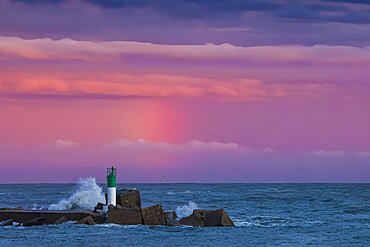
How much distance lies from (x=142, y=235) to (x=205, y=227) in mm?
4319

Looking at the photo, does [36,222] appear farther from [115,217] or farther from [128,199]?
[128,199]

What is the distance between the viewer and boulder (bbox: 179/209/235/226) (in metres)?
38.8

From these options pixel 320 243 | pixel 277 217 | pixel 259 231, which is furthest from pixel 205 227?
pixel 277 217

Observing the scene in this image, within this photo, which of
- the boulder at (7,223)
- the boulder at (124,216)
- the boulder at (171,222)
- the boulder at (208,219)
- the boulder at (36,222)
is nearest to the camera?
the boulder at (124,216)

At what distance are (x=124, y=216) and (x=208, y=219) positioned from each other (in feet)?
12.5

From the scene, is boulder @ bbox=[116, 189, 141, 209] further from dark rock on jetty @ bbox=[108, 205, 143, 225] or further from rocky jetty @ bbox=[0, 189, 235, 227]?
dark rock on jetty @ bbox=[108, 205, 143, 225]

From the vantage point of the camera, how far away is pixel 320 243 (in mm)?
34906

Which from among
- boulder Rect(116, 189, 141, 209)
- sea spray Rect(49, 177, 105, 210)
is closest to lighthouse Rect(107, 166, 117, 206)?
boulder Rect(116, 189, 141, 209)

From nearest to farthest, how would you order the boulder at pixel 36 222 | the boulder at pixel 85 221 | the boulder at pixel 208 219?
the boulder at pixel 85 221 → the boulder at pixel 36 222 → the boulder at pixel 208 219

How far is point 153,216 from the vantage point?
38781 millimetres

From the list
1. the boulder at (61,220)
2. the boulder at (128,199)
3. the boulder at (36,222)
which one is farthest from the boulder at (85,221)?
the boulder at (128,199)

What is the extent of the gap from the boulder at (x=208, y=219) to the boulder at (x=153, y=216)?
3.86 feet

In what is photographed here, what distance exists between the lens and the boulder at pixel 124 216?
3794 cm

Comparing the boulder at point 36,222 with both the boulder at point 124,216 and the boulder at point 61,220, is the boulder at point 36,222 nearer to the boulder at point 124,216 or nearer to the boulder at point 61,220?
the boulder at point 61,220
